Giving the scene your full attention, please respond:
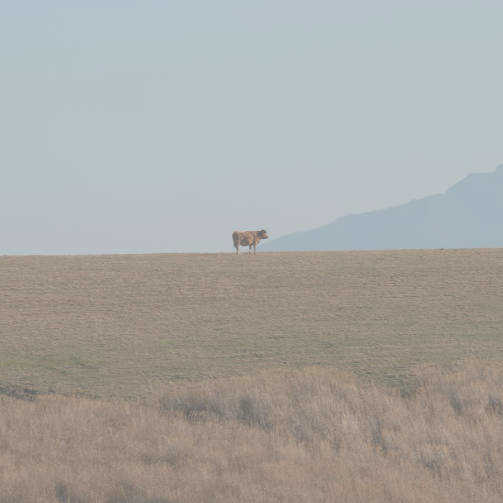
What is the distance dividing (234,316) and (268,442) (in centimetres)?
1517

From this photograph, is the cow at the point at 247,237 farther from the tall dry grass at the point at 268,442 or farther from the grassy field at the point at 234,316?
the tall dry grass at the point at 268,442

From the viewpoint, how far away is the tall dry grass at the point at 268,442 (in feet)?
40.9

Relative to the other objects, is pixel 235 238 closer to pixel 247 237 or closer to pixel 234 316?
pixel 247 237

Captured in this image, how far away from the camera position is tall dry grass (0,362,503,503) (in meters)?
12.5

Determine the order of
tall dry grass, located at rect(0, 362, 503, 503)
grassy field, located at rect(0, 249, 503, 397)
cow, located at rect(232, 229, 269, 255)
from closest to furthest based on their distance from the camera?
tall dry grass, located at rect(0, 362, 503, 503) → grassy field, located at rect(0, 249, 503, 397) → cow, located at rect(232, 229, 269, 255)

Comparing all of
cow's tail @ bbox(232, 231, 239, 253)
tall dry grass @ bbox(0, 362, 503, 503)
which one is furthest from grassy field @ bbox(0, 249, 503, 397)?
tall dry grass @ bbox(0, 362, 503, 503)

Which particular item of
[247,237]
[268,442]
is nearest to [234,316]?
[268,442]

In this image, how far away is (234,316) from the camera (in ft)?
98.9

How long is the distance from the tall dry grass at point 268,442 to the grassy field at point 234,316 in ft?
6.49

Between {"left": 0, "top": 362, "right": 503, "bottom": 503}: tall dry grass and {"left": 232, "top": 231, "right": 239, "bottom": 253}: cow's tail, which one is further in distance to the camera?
{"left": 232, "top": 231, "right": 239, "bottom": 253}: cow's tail

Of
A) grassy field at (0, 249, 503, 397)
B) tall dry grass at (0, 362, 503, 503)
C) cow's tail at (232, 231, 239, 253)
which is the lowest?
tall dry grass at (0, 362, 503, 503)

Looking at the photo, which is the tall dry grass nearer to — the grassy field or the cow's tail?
the grassy field

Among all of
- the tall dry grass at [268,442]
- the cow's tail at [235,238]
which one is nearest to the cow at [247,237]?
the cow's tail at [235,238]

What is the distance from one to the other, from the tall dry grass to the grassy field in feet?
6.49
